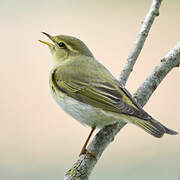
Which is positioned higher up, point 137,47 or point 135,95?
point 137,47

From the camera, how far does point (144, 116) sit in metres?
4.22

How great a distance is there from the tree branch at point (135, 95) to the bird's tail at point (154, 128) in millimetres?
402

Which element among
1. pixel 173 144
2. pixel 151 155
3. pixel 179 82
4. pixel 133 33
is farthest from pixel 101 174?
pixel 133 33

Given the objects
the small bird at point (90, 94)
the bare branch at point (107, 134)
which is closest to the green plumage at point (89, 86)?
the small bird at point (90, 94)

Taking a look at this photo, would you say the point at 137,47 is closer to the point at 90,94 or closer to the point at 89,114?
the point at 90,94

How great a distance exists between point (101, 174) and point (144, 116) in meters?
2.53

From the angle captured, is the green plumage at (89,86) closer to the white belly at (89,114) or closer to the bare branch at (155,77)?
the white belly at (89,114)

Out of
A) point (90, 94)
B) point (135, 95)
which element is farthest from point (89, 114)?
point (135, 95)

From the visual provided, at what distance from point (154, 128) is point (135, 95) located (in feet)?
2.54

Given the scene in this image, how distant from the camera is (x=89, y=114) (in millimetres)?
4516

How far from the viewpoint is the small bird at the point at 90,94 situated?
4.24m

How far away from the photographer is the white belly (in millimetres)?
4410

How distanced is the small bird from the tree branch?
0.11 m

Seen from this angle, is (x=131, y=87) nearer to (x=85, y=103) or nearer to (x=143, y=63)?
(x=143, y=63)
